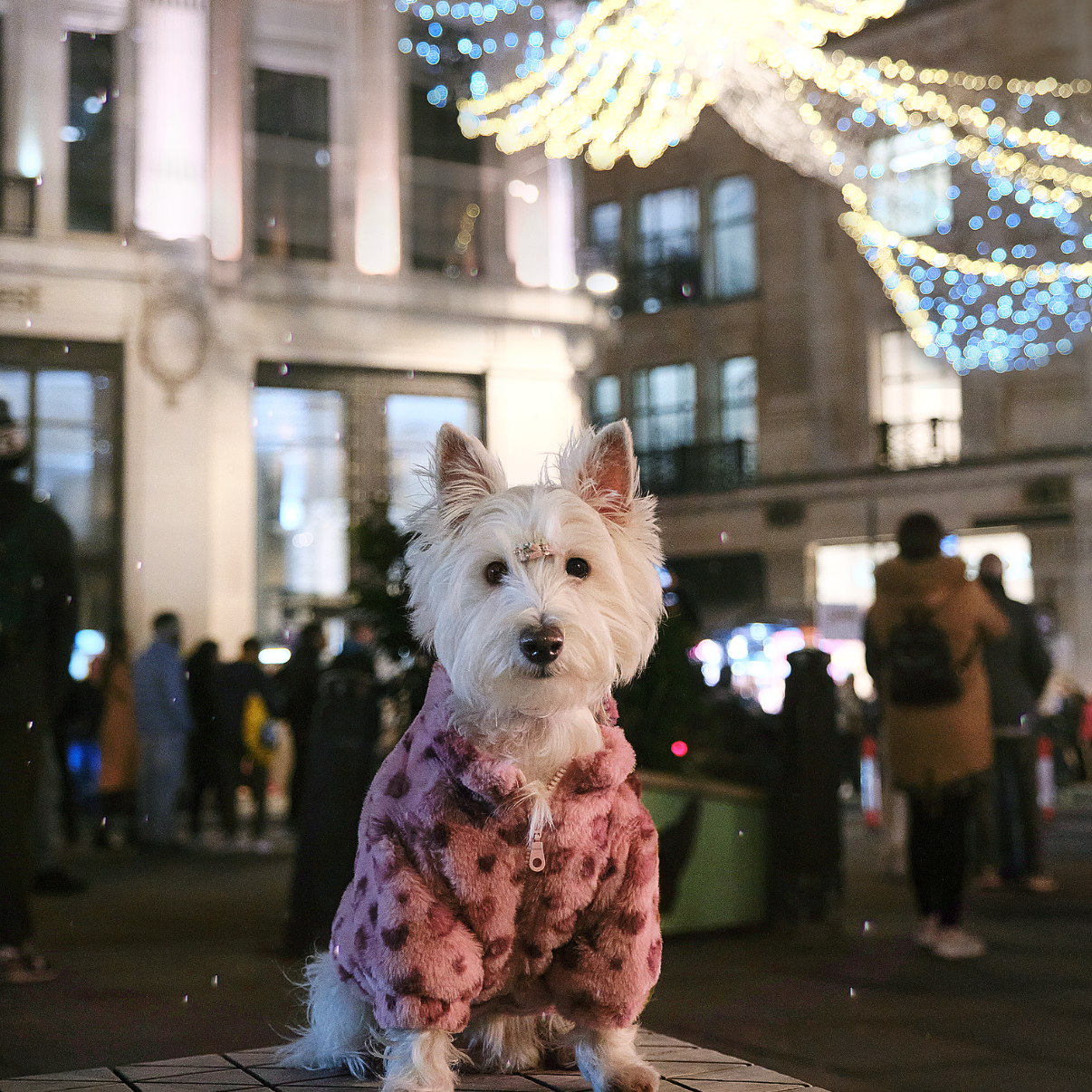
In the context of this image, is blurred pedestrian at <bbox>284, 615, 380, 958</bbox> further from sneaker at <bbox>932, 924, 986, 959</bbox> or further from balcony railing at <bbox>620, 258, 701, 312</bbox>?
sneaker at <bbox>932, 924, 986, 959</bbox>

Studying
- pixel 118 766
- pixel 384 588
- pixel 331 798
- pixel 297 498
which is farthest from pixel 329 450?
pixel 118 766

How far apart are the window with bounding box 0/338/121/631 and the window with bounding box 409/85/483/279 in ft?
3.32

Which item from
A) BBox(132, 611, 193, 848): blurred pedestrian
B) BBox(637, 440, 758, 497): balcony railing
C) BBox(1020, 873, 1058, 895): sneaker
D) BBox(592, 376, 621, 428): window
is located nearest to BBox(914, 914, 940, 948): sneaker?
BBox(1020, 873, 1058, 895): sneaker

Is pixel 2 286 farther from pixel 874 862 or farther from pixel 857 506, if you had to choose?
pixel 874 862

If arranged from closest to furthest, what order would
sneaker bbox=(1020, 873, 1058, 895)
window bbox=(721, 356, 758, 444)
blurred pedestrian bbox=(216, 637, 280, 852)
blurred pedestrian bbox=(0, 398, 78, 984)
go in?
blurred pedestrian bbox=(0, 398, 78, 984), blurred pedestrian bbox=(216, 637, 280, 852), window bbox=(721, 356, 758, 444), sneaker bbox=(1020, 873, 1058, 895)

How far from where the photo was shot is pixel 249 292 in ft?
12.1

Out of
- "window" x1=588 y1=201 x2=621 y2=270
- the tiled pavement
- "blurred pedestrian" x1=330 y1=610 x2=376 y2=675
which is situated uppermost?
"window" x1=588 y1=201 x2=621 y2=270

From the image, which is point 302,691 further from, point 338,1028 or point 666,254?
point 338,1028

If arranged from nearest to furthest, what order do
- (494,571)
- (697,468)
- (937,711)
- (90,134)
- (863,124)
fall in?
1. (494,571)
2. (90,134)
3. (937,711)
4. (697,468)
5. (863,124)

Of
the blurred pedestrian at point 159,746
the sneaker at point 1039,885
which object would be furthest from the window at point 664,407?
the sneaker at point 1039,885

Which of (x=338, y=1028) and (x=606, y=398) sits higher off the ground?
(x=606, y=398)

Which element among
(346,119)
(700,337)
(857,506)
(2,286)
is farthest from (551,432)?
(857,506)

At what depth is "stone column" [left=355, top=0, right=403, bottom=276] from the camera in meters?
3.80

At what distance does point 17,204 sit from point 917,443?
11.2ft
